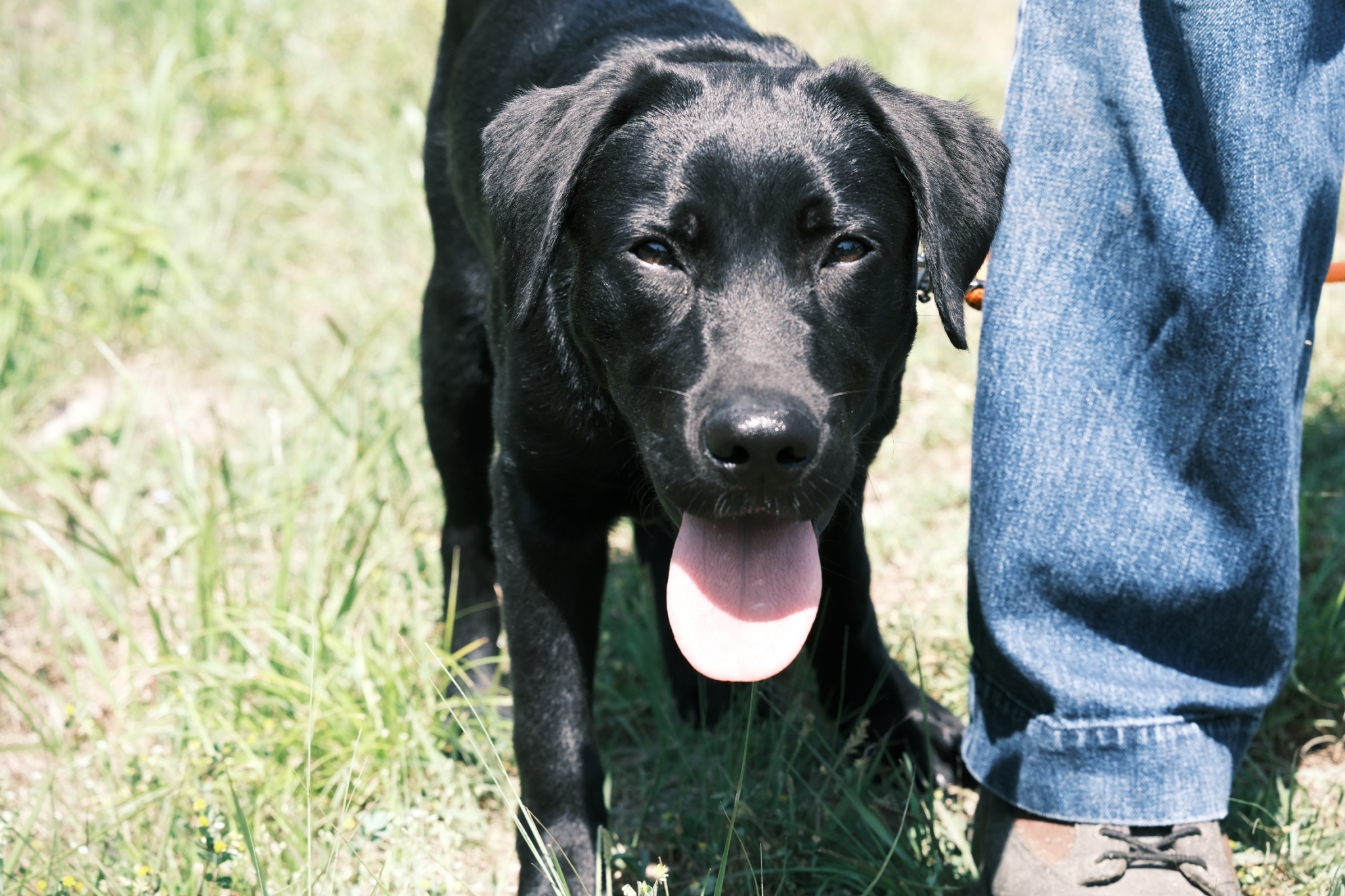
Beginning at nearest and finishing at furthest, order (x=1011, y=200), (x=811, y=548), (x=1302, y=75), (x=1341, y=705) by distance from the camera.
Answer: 1. (x=1302, y=75)
2. (x=811, y=548)
3. (x=1011, y=200)
4. (x=1341, y=705)

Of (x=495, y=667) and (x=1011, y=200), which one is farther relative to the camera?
(x=495, y=667)

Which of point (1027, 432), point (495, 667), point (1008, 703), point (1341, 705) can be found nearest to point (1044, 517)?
point (1027, 432)

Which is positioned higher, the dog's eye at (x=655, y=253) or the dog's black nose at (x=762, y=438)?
the dog's eye at (x=655, y=253)

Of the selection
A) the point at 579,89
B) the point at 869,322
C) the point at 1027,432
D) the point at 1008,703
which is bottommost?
the point at 1008,703

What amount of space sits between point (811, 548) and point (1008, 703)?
0.47 meters

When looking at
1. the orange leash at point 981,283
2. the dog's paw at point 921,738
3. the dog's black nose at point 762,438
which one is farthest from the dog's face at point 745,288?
the dog's paw at point 921,738

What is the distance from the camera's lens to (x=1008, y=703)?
208cm

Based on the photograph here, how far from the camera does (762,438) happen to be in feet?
5.49

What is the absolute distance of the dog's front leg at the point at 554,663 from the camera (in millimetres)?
2170

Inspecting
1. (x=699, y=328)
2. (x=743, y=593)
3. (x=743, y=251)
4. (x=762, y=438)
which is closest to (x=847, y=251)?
(x=743, y=251)

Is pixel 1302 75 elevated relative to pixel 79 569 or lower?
elevated

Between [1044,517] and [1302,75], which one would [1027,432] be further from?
[1302,75]

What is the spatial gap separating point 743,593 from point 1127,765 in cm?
67

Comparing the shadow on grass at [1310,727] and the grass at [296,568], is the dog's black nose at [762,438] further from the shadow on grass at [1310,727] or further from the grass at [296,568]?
the shadow on grass at [1310,727]
